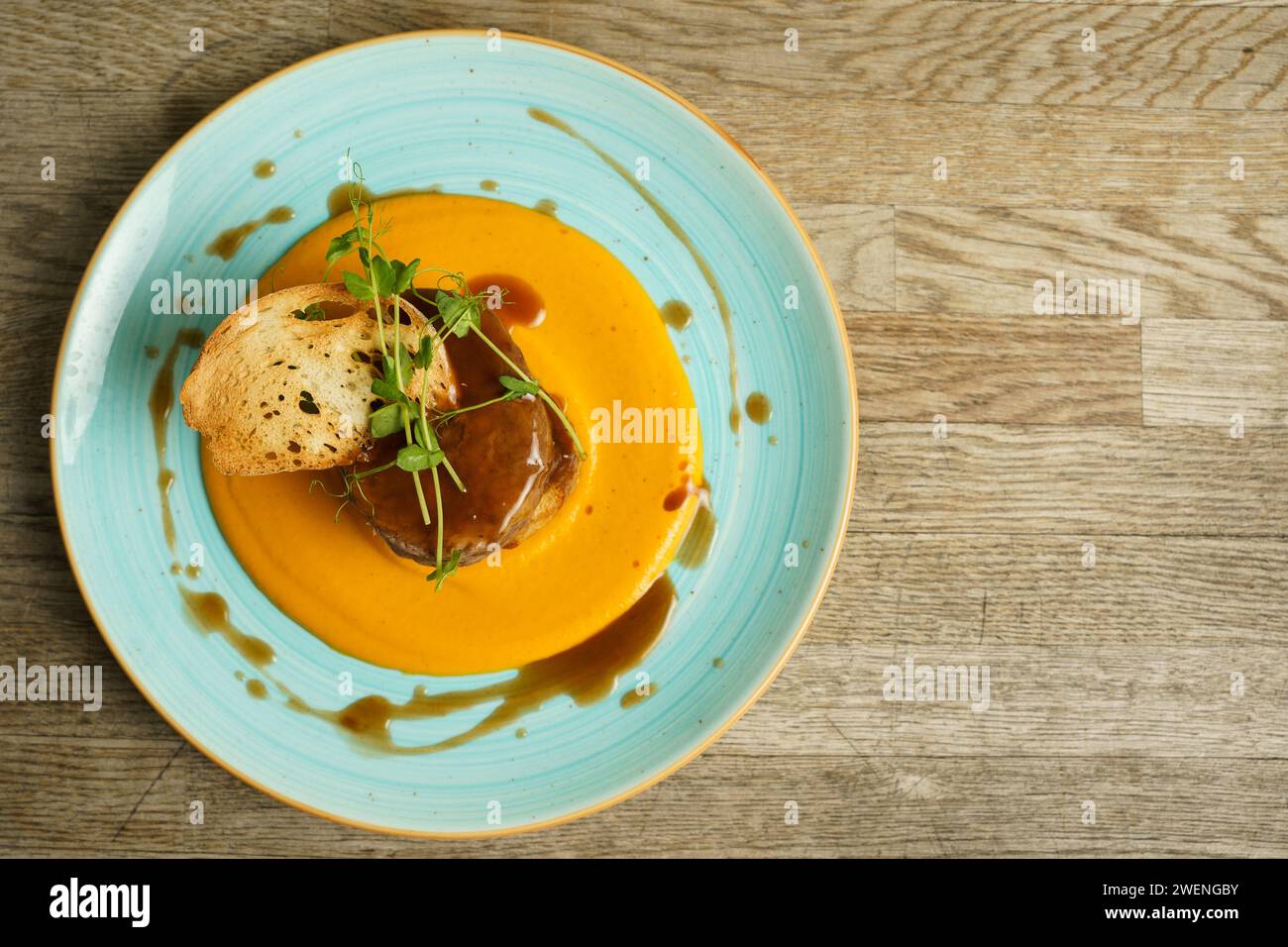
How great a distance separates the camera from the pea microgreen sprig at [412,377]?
1.48 metres

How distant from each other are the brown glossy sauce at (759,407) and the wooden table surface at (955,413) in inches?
10.4

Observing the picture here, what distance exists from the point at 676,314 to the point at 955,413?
27.4 inches

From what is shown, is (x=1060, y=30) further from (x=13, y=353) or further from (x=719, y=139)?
(x=13, y=353)

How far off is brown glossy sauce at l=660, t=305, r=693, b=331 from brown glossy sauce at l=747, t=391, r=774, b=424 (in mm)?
218

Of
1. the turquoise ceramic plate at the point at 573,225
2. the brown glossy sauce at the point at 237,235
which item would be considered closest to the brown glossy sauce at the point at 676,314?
the turquoise ceramic plate at the point at 573,225

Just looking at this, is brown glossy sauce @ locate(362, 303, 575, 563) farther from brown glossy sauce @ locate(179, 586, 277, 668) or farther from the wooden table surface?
the wooden table surface

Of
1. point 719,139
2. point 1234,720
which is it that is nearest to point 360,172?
point 719,139

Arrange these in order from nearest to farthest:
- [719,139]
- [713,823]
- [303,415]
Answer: [303,415]
[719,139]
[713,823]

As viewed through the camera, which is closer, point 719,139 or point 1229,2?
point 719,139

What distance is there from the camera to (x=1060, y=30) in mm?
1982

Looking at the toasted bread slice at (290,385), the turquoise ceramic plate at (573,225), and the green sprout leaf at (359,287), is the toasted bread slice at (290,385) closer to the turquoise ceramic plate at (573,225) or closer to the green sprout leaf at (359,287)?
the green sprout leaf at (359,287)

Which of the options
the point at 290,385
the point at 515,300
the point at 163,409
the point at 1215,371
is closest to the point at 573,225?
the point at 515,300

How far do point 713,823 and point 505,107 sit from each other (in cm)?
167

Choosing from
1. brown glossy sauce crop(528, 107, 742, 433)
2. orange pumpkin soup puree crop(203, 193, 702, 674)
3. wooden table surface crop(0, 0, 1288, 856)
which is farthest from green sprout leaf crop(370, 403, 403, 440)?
wooden table surface crop(0, 0, 1288, 856)
